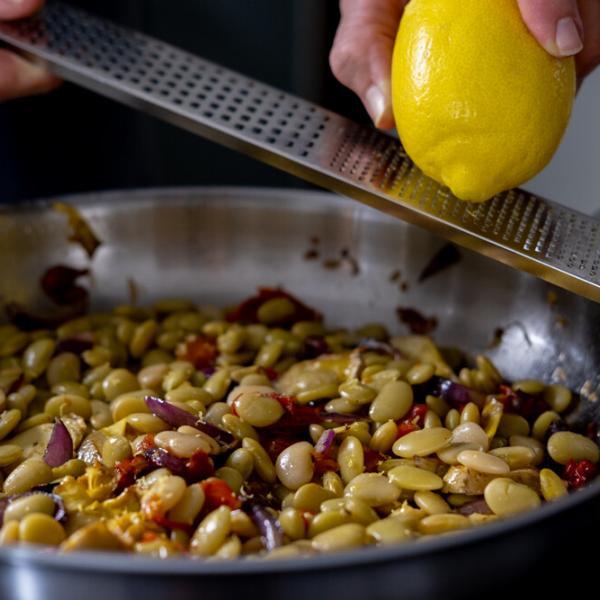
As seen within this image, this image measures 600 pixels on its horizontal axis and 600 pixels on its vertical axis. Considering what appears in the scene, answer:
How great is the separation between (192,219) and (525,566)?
694 millimetres

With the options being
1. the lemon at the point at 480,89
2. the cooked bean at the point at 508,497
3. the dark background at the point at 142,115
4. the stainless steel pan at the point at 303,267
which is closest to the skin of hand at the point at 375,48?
the lemon at the point at 480,89

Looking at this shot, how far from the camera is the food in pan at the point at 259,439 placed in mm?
671

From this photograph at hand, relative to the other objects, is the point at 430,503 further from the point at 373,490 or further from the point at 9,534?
the point at 9,534

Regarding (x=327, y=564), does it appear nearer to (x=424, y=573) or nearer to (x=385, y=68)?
(x=424, y=573)

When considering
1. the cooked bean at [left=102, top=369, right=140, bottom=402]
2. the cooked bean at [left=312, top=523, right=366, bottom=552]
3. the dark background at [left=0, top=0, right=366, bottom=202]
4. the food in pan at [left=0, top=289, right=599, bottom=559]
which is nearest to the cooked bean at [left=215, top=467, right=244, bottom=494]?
the food in pan at [left=0, top=289, right=599, bottom=559]

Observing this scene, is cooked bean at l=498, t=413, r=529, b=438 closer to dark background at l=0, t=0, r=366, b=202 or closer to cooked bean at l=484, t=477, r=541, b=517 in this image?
cooked bean at l=484, t=477, r=541, b=517

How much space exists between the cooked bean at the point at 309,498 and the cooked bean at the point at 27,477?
210 millimetres

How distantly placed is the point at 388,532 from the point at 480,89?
0.33m

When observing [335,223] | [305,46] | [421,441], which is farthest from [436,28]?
[305,46]

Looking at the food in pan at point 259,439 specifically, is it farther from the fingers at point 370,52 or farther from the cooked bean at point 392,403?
the fingers at point 370,52

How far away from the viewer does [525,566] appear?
1.82 feet

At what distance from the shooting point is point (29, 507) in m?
0.68

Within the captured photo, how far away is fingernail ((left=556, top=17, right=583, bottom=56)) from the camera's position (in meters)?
0.69

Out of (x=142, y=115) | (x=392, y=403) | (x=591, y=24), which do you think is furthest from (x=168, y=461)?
(x=142, y=115)
